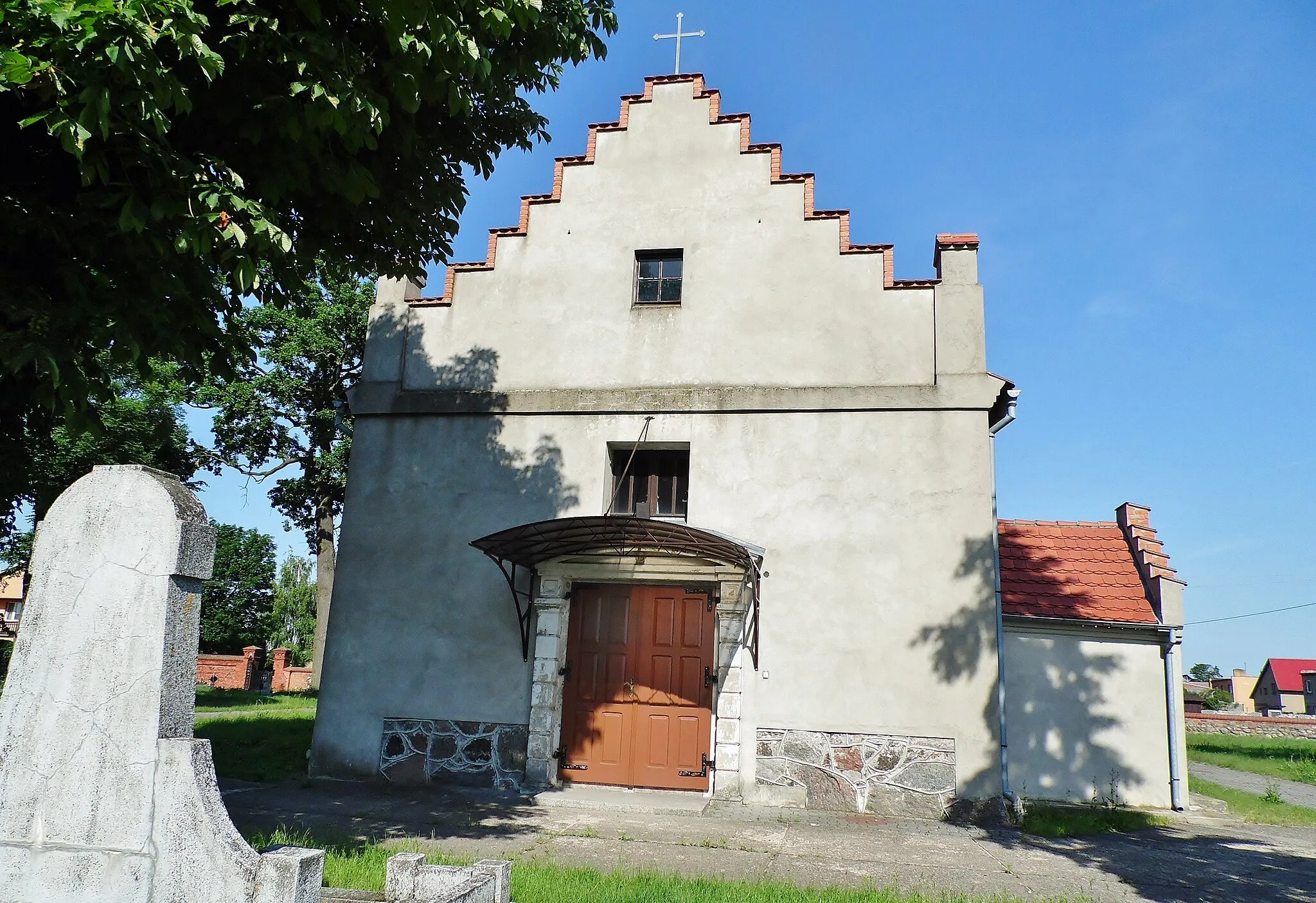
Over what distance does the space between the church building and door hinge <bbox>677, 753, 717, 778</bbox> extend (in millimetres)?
31

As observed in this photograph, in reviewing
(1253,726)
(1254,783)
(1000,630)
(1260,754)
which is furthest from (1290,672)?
(1000,630)

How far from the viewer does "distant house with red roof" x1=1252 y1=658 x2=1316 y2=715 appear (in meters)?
72.2

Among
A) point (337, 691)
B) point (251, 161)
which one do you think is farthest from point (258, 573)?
point (251, 161)

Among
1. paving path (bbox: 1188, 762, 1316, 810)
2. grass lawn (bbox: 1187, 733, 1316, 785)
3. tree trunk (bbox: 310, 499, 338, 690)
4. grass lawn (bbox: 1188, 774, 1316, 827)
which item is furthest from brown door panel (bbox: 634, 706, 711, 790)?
tree trunk (bbox: 310, 499, 338, 690)

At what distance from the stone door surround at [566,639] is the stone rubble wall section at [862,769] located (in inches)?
16.7

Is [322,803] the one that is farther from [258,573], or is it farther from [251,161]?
[258,573]

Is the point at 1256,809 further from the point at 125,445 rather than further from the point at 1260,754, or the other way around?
the point at 125,445

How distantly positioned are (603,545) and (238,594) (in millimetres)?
36884

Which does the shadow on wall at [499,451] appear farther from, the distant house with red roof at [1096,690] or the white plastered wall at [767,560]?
the distant house with red roof at [1096,690]

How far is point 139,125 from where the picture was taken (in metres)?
5.34

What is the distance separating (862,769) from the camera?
9898 mm

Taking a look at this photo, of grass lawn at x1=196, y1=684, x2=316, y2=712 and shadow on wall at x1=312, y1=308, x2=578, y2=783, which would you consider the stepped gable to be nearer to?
shadow on wall at x1=312, y1=308, x2=578, y2=783

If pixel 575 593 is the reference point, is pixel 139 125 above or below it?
above

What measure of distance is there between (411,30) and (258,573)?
42478mm
